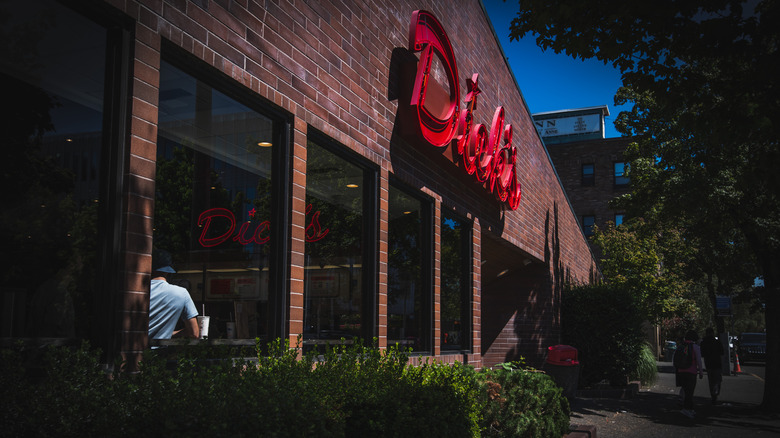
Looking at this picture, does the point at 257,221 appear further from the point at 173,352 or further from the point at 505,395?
the point at 505,395

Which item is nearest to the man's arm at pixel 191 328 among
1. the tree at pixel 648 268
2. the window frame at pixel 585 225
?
the tree at pixel 648 268

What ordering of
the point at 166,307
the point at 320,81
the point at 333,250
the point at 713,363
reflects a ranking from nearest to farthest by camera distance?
the point at 166,307 < the point at 320,81 < the point at 333,250 < the point at 713,363

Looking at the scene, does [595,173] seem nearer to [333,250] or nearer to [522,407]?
[522,407]

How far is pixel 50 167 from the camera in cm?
389

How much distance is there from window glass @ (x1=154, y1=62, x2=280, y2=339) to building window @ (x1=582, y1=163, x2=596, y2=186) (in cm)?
4296

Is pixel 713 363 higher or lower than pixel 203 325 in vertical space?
lower

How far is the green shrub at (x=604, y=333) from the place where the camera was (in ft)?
57.3

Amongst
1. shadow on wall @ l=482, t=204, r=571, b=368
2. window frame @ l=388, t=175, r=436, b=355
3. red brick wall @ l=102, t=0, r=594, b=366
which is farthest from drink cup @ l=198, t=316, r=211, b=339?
shadow on wall @ l=482, t=204, r=571, b=368

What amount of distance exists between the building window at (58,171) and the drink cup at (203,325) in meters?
1.73

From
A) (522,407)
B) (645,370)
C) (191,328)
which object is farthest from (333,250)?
(645,370)

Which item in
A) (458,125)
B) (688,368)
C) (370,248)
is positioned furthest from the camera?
(688,368)

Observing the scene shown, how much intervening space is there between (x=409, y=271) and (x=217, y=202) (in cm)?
267

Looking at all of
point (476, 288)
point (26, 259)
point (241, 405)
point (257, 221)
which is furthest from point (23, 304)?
point (476, 288)

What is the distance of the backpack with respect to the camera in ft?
44.3
